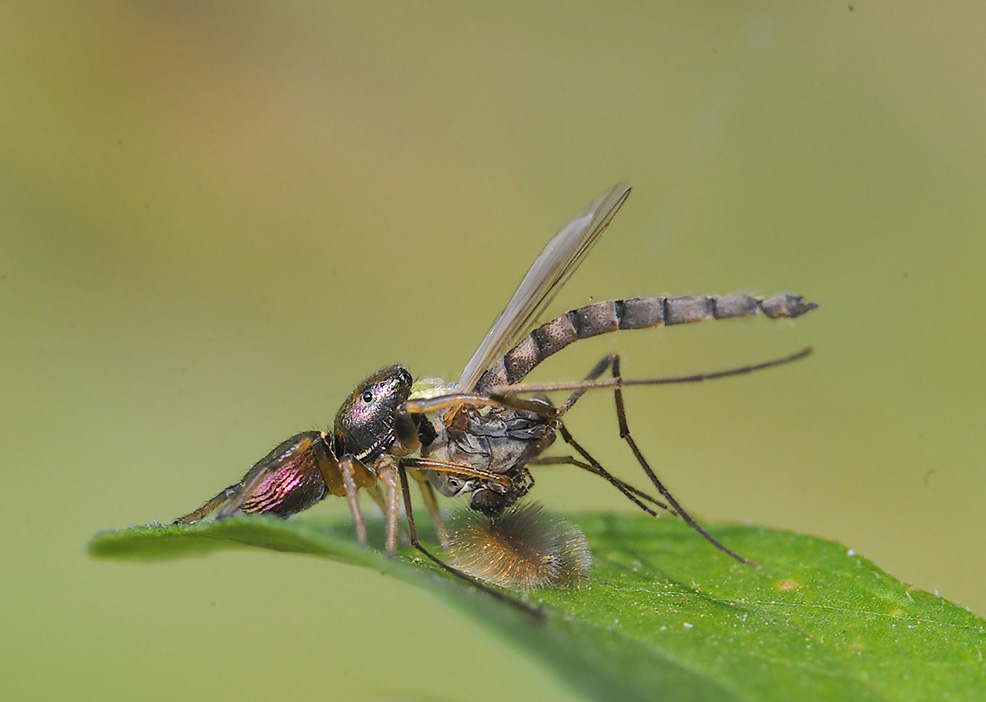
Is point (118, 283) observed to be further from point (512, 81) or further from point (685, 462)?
point (685, 462)

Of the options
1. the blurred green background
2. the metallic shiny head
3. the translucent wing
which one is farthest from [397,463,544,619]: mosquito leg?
the blurred green background

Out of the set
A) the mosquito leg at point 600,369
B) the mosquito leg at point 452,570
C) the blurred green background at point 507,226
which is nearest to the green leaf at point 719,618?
the mosquito leg at point 452,570

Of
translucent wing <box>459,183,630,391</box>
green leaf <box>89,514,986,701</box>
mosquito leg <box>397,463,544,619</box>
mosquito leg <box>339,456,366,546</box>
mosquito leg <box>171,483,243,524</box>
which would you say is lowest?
green leaf <box>89,514,986,701</box>

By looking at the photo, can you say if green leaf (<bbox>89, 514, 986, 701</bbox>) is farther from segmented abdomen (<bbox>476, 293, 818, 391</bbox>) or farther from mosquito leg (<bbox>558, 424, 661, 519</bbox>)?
segmented abdomen (<bbox>476, 293, 818, 391</bbox>)

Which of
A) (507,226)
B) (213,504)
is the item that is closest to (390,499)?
(213,504)

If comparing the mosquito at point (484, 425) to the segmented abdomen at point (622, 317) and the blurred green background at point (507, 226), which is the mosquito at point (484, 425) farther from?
the blurred green background at point (507, 226)

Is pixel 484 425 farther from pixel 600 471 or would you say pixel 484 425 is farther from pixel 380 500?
pixel 380 500

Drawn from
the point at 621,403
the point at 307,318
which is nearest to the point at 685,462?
the point at 307,318
